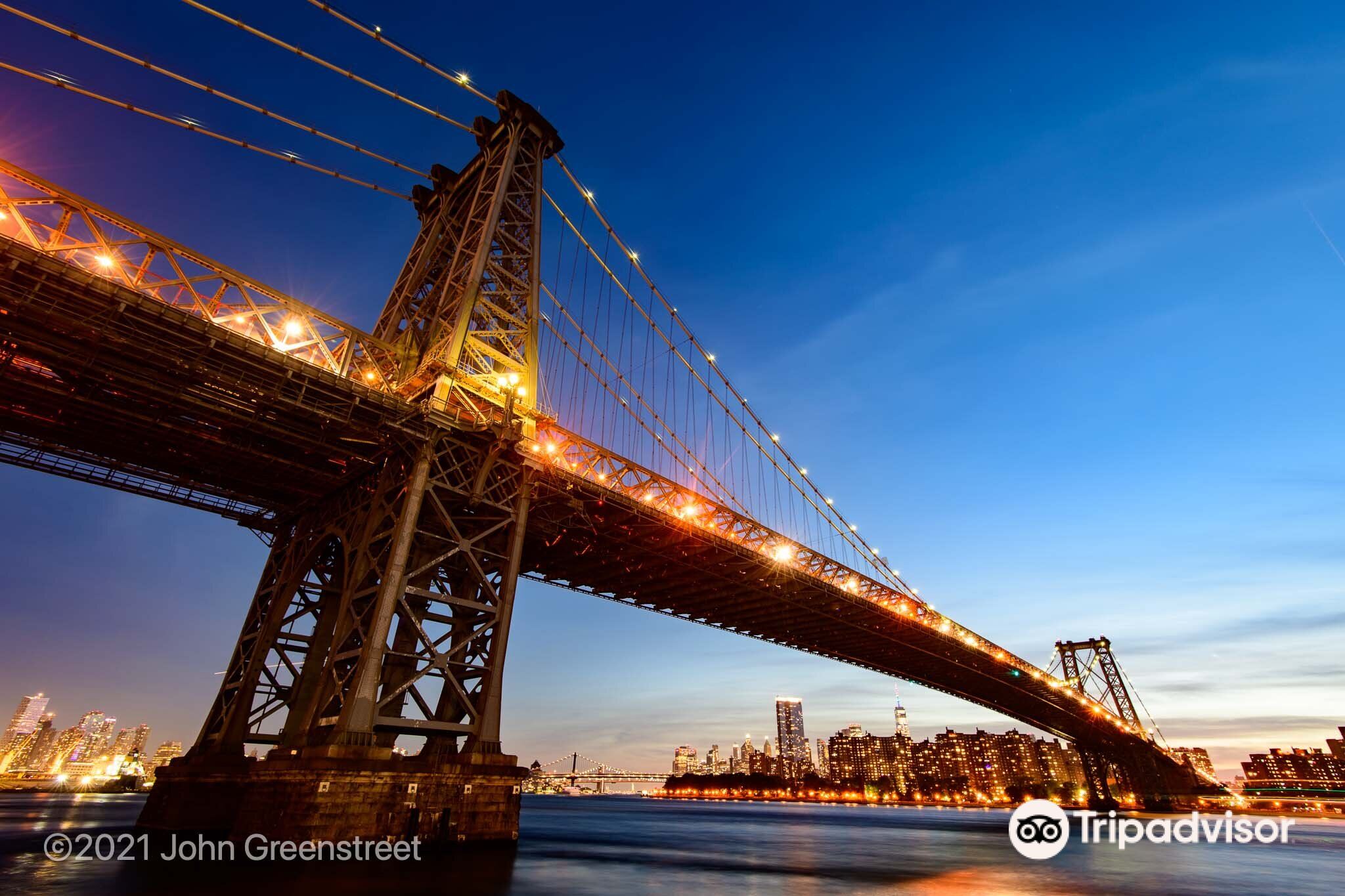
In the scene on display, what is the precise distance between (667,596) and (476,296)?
83.0 ft

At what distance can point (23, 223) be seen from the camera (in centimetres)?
1700

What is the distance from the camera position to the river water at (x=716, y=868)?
1515cm

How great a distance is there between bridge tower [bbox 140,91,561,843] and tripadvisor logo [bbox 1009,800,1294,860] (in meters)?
33.0

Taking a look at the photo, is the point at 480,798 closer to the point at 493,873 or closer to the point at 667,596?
the point at 493,873

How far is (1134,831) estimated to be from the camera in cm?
6006

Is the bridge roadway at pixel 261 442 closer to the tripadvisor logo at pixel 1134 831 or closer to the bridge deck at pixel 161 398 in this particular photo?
the bridge deck at pixel 161 398

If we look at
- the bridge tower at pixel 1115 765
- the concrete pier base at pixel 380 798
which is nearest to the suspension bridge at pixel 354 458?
the concrete pier base at pixel 380 798

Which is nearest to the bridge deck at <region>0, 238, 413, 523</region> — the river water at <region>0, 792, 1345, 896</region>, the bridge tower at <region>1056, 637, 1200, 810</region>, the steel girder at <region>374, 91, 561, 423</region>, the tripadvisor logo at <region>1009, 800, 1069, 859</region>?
the steel girder at <region>374, 91, 561, 423</region>

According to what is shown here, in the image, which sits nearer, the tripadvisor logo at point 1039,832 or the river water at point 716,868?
the river water at point 716,868

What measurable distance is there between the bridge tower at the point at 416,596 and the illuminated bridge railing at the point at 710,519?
298 centimetres

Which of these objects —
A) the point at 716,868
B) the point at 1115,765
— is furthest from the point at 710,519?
the point at 1115,765

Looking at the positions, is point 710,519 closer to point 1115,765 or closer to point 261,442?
point 261,442

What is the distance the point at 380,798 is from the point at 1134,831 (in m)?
70.5

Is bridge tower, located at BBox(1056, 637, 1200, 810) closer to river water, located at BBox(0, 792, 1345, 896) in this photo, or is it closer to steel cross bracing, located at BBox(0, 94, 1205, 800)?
river water, located at BBox(0, 792, 1345, 896)
